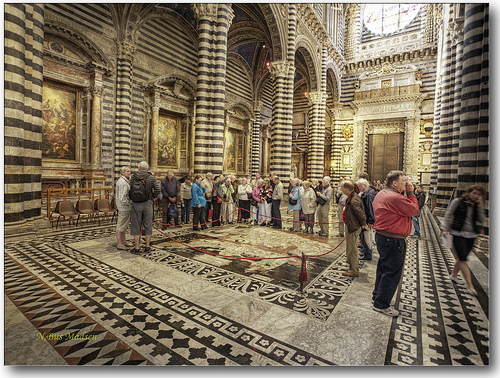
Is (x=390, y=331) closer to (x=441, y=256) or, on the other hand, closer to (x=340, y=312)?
(x=340, y=312)

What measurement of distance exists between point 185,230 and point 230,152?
14.7 metres

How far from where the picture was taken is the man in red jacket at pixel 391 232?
2928 millimetres

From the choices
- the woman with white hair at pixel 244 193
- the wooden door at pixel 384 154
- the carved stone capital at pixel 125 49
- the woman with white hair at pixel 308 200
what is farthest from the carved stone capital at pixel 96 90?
the wooden door at pixel 384 154

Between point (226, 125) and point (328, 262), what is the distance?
663 inches

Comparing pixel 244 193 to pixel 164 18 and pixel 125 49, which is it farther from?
pixel 164 18

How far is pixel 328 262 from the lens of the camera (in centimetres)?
505

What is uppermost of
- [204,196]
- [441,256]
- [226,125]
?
[226,125]

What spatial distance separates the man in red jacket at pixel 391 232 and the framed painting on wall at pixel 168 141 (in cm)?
1386

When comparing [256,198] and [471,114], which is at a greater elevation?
[471,114]

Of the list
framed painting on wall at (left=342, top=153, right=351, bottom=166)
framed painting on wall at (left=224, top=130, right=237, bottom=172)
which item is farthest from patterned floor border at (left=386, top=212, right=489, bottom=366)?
framed painting on wall at (left=342, top=153, right=351, bottom=166)

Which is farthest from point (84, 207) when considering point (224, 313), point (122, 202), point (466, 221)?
point (466, 221)

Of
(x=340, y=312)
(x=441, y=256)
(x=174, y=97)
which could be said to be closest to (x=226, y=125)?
(x=174, y=97)

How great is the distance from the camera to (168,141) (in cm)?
1555

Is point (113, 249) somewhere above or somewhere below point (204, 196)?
below
